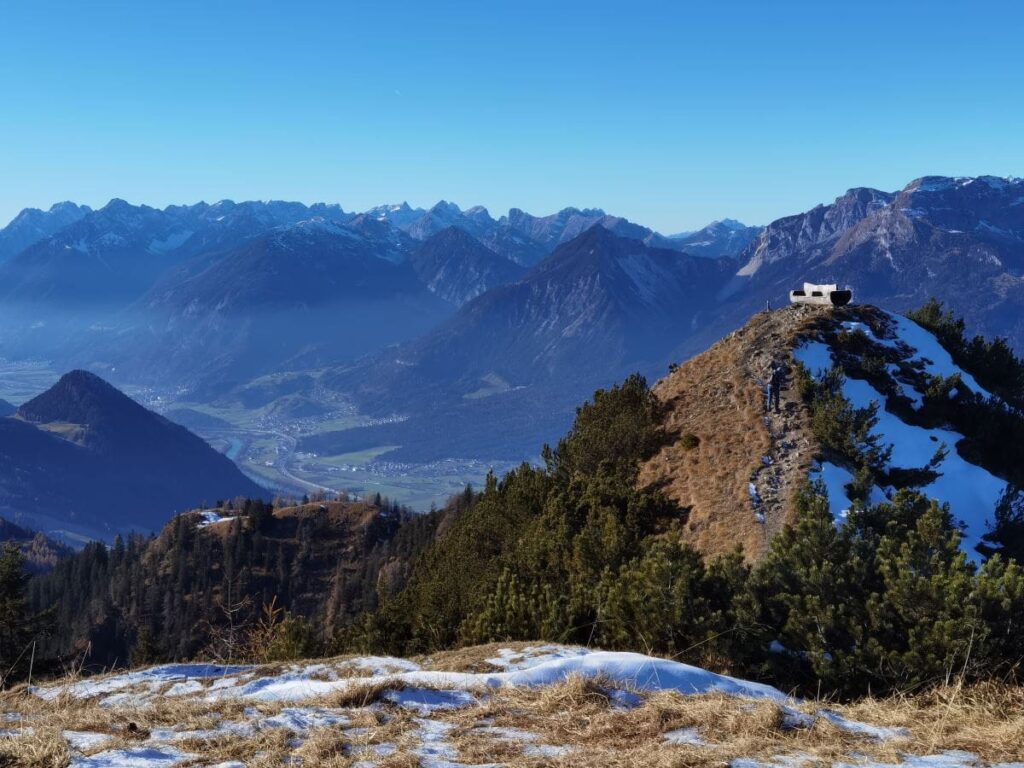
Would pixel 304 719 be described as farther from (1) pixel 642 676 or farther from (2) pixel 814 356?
(2) pixel 814 356

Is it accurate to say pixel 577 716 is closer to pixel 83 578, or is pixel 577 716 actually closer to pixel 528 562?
pixel 528 562

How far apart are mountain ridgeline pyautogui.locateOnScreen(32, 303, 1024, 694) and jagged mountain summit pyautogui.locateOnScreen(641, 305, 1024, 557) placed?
0.12 metres

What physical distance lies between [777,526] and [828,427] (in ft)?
27.2

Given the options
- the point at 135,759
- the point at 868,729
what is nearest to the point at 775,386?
the point at 868,729

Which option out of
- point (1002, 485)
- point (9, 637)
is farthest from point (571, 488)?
point (9, 637)

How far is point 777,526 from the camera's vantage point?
31391mm

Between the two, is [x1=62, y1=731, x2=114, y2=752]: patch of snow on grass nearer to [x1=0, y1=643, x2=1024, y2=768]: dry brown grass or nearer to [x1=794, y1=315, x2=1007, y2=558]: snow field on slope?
[x1=0, y1=643, x2=1024, y2=768]: dry brown grass

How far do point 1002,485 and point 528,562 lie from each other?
82.7 ft

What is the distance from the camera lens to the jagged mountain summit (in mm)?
34562

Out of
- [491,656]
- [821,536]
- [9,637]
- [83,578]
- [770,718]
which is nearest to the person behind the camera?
[770,718]

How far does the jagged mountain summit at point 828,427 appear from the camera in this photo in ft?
113

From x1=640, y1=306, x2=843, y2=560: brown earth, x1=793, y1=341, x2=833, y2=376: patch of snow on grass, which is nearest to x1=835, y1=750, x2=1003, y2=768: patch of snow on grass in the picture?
x1=640, y1=306, x2=843, y2=560: brown earth

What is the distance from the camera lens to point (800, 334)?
47906 mm

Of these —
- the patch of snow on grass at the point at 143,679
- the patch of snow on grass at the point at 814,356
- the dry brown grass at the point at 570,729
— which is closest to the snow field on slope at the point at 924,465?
the patch of snow on grass at the point at 814,356
